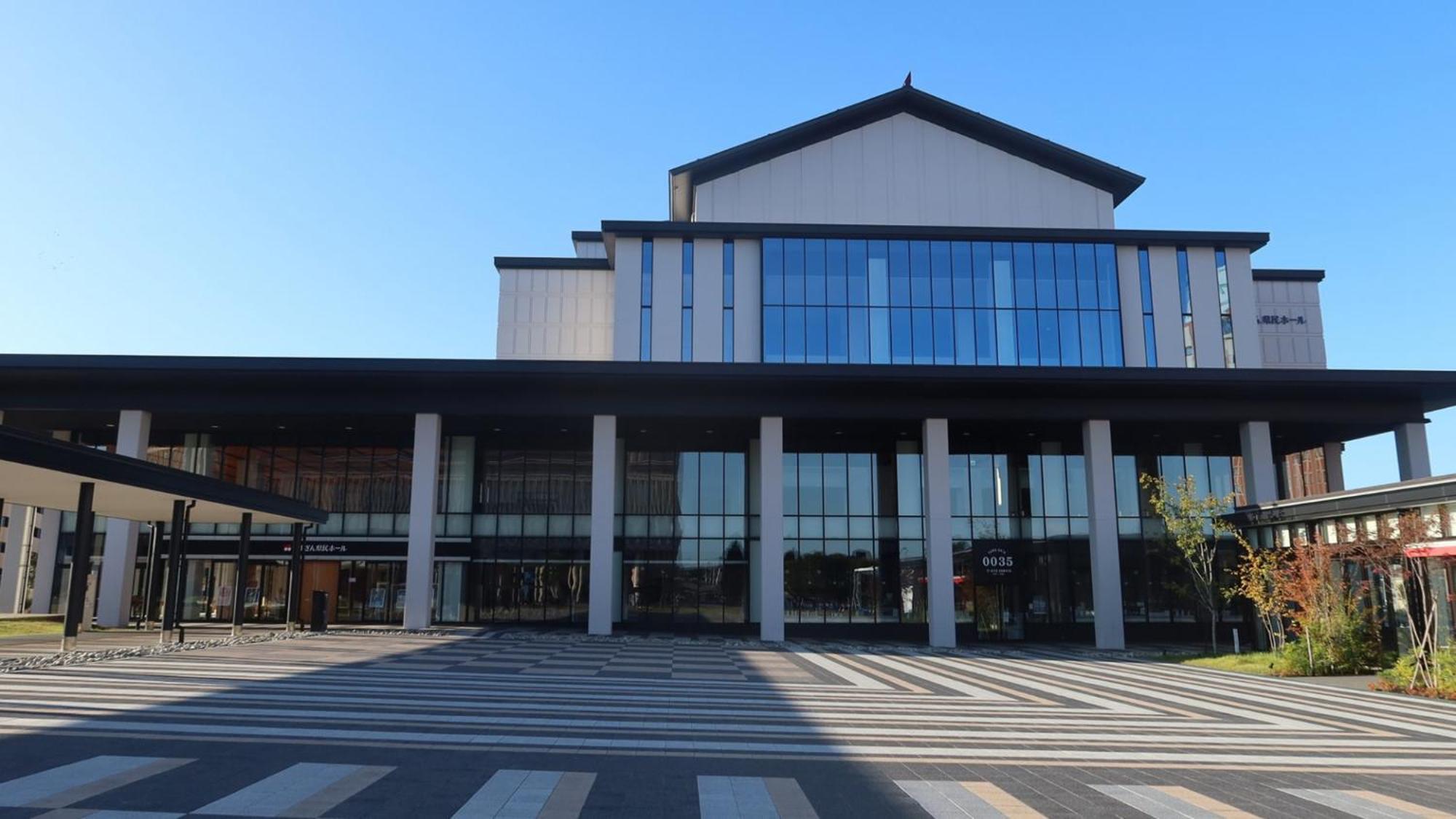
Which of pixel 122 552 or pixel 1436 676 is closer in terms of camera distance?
pixel 1436 676

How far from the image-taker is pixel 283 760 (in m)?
10.0

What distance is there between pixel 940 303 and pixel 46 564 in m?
41.1

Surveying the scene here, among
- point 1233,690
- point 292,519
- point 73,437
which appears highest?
point 73,437

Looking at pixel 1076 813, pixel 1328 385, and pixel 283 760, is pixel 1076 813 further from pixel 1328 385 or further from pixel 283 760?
pixel 1328 385

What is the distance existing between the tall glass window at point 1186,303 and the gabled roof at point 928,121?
15.3 feet

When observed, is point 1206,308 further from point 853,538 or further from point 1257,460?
point 853,538

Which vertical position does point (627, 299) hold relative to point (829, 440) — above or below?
above

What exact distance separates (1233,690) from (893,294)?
77.2 feet

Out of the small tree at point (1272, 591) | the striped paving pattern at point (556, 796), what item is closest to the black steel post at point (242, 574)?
the striped paving pattern at point (556, 796)

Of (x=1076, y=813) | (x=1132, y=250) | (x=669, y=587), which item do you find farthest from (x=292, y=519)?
(x=1132, y=250)

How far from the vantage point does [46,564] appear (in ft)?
137

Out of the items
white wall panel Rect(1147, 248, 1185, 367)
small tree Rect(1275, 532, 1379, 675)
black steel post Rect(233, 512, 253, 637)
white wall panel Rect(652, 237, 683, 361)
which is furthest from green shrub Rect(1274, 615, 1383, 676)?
black steel post Rect(233, 512, 253, 637)

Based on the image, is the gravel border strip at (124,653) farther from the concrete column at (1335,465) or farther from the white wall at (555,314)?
the concrete column at (1335,465)

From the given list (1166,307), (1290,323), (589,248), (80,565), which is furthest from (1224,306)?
(80,565)
